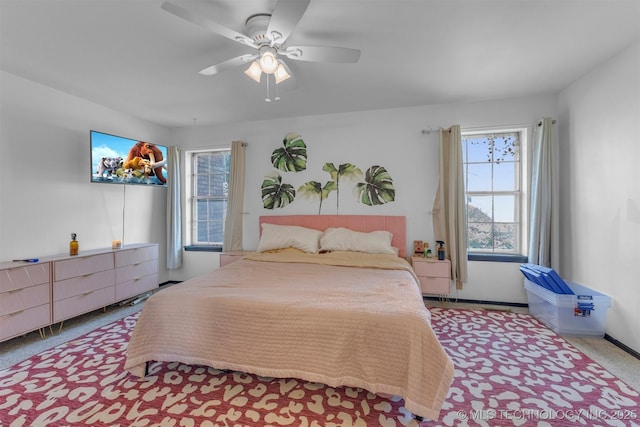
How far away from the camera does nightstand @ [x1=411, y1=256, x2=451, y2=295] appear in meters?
3.09

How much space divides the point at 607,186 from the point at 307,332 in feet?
9.68

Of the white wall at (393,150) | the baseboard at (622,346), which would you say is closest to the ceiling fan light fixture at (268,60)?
the white wall at (393,150)

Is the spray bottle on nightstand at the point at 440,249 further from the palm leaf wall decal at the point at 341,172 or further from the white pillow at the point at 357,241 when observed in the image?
the palm leaf wall decal at the point at 341,172

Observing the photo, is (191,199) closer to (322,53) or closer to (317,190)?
(317,190)

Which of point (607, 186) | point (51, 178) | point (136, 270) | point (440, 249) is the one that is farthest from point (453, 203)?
point (51, 178)

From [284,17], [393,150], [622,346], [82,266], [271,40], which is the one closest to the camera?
[284,17]

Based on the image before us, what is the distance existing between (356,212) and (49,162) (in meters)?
3.50

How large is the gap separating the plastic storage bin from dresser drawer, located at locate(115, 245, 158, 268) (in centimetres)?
458

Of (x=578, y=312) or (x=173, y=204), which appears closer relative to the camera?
(x=578, y=312)

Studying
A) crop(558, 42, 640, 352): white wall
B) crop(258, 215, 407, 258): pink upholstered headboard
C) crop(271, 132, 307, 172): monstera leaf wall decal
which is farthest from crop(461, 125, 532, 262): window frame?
crop(271, 132, 307, 172): monstera leaf wall decal

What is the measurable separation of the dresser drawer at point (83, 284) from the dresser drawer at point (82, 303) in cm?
4

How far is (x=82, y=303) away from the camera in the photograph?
274 cm

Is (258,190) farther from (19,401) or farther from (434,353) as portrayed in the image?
(434,353)

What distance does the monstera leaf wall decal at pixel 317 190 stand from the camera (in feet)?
12.3
